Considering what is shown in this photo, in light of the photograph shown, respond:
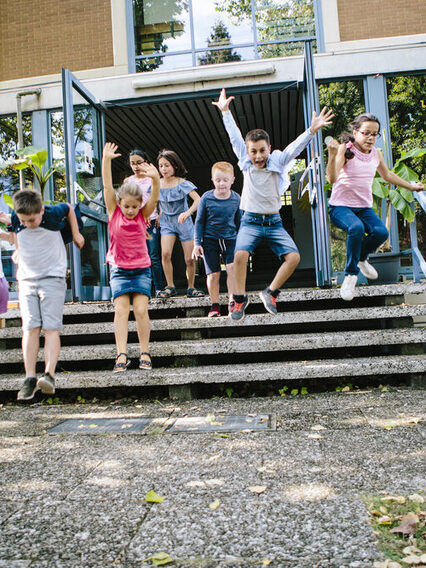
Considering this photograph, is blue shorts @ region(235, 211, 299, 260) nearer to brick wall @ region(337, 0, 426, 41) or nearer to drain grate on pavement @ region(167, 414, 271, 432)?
drain grate on pavement @ region(167, 414, 271, 432)

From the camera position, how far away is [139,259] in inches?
181

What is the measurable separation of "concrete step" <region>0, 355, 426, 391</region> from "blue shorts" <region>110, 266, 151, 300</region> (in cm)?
74

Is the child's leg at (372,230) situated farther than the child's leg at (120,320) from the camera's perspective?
Yes

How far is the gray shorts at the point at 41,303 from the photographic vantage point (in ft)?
12.9

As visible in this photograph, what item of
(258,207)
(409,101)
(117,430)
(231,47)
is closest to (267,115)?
(231,47)

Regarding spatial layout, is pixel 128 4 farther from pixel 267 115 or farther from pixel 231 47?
pixel 267 115

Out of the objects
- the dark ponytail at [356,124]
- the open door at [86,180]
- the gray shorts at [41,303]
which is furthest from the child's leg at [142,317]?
the dark ponytail at [356,124]

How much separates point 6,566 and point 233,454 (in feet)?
4.73

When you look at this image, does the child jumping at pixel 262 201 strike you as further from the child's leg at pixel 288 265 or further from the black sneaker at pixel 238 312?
the black sneaker at pixel 238 312

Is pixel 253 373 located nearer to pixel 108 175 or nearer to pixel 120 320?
pixel 120 320

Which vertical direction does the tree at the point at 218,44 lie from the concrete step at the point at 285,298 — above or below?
above

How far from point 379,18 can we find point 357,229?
193 inches

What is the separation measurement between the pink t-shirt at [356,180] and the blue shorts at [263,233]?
741 mm

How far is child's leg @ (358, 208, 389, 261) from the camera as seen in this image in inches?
196
